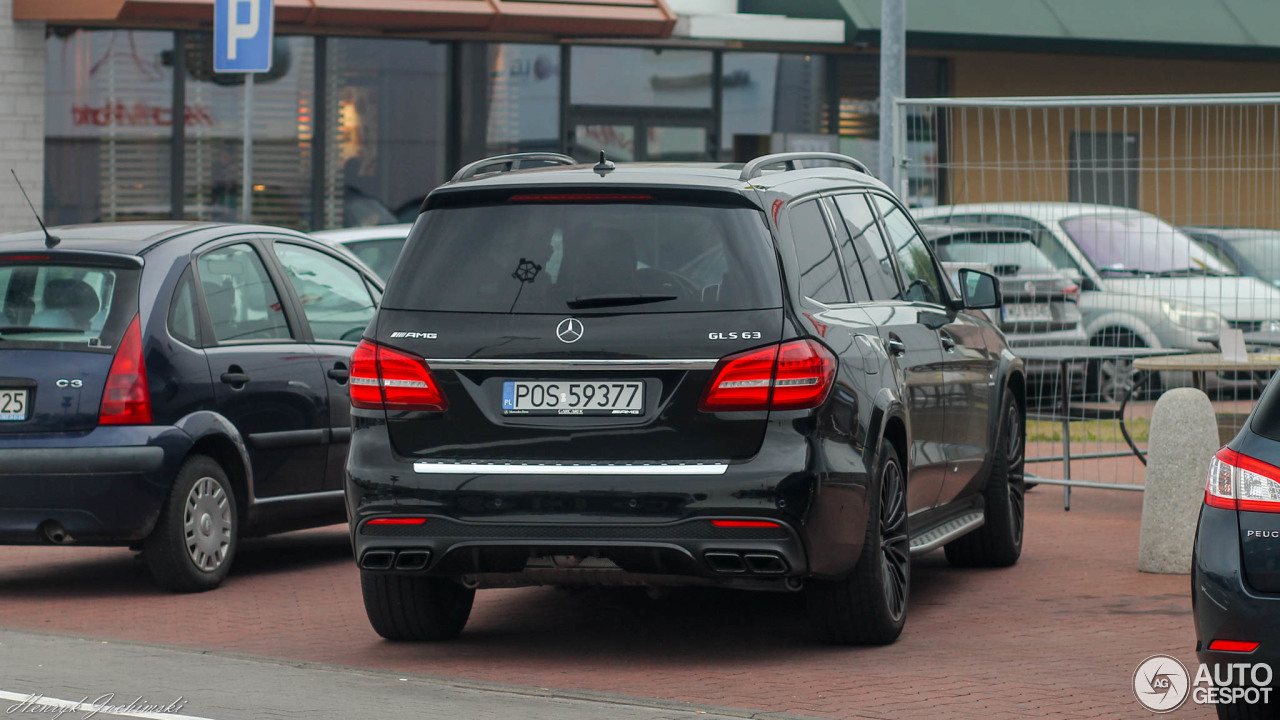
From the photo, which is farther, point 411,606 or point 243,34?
point 243,34

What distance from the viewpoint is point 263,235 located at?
941cm

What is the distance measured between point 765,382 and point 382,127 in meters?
16.0

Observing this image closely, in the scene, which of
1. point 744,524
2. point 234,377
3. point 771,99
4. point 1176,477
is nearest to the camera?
point 744,524

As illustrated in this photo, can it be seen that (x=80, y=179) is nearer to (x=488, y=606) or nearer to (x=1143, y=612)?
(x=488, y=606)

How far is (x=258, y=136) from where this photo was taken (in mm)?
21141

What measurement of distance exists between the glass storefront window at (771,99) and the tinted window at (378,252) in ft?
26.8

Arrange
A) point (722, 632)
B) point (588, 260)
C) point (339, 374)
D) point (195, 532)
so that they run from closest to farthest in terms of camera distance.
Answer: point (588, 260), point (722, 632), point (195, 532), point (339, 374)

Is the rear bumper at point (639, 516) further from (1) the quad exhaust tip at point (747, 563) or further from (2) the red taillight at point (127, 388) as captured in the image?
(2) the red taillight at point (127, 388)

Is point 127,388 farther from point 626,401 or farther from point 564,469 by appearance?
point 626,401

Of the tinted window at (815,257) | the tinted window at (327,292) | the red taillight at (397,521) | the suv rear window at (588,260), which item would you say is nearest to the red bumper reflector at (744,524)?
the suv rear window at (588,260)

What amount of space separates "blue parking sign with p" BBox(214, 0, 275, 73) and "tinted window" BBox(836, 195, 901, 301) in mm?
5995

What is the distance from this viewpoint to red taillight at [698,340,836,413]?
6.39m

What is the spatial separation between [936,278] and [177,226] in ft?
11.5

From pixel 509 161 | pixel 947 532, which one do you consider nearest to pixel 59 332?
pixel 509 161
